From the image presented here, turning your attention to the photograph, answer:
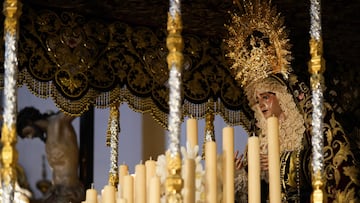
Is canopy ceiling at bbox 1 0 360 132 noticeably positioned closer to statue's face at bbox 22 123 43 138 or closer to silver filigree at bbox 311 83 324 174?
statue's face at bbox 22 123 43 138

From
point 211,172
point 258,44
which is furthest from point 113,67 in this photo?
point 211,172

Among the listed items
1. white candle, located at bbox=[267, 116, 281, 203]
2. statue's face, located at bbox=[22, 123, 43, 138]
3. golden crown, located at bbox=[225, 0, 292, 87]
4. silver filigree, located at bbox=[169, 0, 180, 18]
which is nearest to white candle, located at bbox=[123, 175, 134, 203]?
white candle, located at bbox=[267, 116, 281, 203]

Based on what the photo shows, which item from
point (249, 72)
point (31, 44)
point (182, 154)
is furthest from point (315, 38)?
point (31, 44)

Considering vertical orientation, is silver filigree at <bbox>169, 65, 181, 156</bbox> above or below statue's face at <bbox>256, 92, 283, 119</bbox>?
below

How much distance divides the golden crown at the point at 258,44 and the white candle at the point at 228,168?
1.21 meters

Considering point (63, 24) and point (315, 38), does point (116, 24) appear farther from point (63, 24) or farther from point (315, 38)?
point (315, 38)

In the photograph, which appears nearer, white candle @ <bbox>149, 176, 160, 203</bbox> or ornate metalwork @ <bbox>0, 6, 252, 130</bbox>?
white candle @ <bbox>149, 176, 160, 203</bbox>

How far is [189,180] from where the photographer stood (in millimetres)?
3336

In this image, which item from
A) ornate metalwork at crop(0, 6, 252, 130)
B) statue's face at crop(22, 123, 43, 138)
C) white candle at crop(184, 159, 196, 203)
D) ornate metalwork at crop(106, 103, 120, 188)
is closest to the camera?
white candle at crop(184, 159, 196, 203)

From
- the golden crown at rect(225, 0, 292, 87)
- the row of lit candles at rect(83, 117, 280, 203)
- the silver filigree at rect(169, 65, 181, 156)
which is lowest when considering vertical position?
the row of lit candles at rect(83, 117, 280, 203)

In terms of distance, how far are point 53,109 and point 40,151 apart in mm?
268

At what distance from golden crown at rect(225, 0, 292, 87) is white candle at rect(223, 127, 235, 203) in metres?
1.21

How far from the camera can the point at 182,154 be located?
11.3ft

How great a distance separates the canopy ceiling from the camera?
5.19 meters
